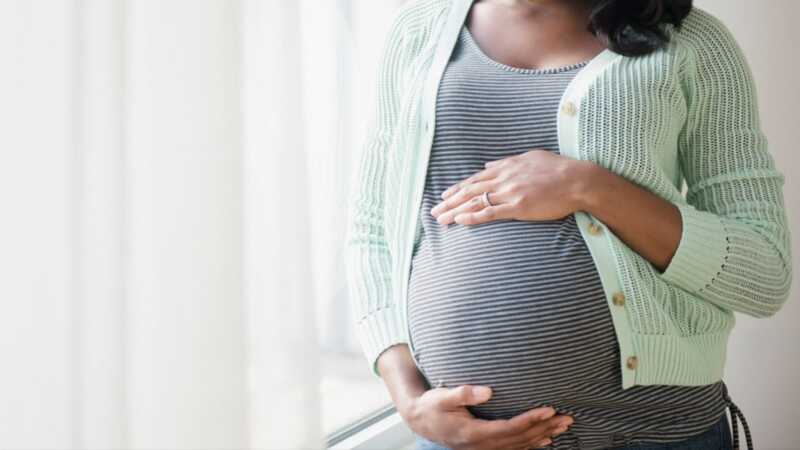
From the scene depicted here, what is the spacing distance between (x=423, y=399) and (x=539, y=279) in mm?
215

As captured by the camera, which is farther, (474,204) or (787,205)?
(787,205)

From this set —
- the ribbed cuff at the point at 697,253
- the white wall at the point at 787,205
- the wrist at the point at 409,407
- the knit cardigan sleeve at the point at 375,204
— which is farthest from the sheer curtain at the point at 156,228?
the white wall at the point at 787,205

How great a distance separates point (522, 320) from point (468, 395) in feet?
0.38

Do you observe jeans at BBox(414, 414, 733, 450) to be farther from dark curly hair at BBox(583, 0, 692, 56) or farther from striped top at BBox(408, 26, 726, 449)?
dark curly hair at BBox(583, 0, 692, 56)

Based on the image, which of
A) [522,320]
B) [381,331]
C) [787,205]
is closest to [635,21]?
[522,320]

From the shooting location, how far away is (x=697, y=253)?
3.43 feet

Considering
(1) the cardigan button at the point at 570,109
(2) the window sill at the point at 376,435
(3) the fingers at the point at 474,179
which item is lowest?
(2) the window sill at the point at 376,435

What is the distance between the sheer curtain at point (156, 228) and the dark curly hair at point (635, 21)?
0.45 metres

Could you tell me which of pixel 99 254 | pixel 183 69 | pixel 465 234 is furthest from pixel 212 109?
pixel 465 234

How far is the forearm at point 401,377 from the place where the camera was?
107 cm

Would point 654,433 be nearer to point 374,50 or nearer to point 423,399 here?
point 423,399

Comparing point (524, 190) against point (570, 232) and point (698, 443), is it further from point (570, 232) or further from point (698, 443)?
point (698, 443)

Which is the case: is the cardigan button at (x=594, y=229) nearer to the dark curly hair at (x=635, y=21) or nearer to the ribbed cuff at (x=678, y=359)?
the ribbed cuff at (x=678, y=359)

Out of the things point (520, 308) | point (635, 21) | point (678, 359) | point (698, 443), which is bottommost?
point (698, 443)
